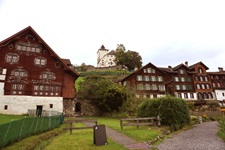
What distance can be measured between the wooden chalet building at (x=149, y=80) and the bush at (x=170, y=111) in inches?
1079

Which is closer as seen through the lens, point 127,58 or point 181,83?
point 181,83

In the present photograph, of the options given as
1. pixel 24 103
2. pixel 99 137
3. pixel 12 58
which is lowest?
pixel 99 137

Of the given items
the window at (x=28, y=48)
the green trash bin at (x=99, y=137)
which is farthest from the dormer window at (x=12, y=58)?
the green trash bin at (x=99, y=137)

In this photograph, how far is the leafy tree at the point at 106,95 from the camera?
29770 mm

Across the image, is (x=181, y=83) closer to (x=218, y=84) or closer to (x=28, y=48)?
(x=218, y=84)

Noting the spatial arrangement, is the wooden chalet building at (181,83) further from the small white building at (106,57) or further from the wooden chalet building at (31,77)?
the small white building at (106,57)

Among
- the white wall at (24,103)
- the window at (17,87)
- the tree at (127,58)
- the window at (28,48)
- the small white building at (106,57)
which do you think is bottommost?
the white wall at (24,103)

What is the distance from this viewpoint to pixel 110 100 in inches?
1175

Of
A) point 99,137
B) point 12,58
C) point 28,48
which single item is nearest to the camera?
point 99,137

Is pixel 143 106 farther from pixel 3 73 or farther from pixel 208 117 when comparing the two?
pixel 3 73

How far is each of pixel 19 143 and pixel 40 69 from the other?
73.3 feet

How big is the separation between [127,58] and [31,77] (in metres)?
50.7

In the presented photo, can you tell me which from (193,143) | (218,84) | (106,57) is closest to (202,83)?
(218,84)

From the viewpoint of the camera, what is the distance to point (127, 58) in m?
74.3
